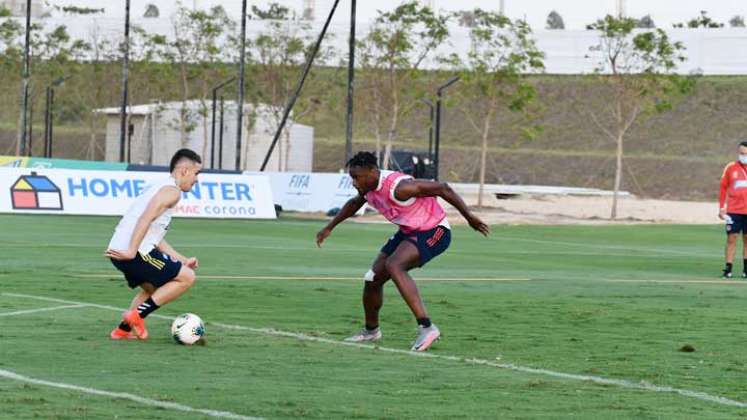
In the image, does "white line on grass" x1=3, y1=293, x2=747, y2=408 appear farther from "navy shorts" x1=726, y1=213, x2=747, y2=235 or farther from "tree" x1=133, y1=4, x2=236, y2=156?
"tree" x1=133, y1=4, x2=236, y2=156

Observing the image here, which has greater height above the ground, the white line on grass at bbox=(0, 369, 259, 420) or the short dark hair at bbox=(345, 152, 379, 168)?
the short dark hair at bbox=(345, 152, 379, 168)

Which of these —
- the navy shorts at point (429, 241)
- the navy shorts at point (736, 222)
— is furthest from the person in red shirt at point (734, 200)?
the navy shorts at point (429, 241)

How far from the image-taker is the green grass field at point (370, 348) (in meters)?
10.2

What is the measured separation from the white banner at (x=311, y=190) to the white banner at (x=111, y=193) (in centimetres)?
362

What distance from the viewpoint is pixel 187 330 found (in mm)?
13133

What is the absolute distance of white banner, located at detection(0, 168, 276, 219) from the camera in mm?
38625

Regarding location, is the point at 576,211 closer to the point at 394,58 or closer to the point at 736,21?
the point at 394,58

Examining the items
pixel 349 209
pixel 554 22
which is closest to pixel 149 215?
pixel 349 209

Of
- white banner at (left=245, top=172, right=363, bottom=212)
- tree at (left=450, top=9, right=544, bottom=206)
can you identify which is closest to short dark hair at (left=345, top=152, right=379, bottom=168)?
white banner at (left=245, top=172, right=363, bottom=212)

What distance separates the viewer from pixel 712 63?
3415 inches

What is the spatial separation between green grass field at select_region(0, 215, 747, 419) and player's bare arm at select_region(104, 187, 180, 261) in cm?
78

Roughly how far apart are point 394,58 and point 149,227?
50353 millimetres

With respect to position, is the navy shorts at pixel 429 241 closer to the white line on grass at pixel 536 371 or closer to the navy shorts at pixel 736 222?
the white line on grass at pixel 536 371

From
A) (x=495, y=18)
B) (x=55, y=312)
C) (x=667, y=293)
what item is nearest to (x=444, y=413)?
(x=55, y=312)
